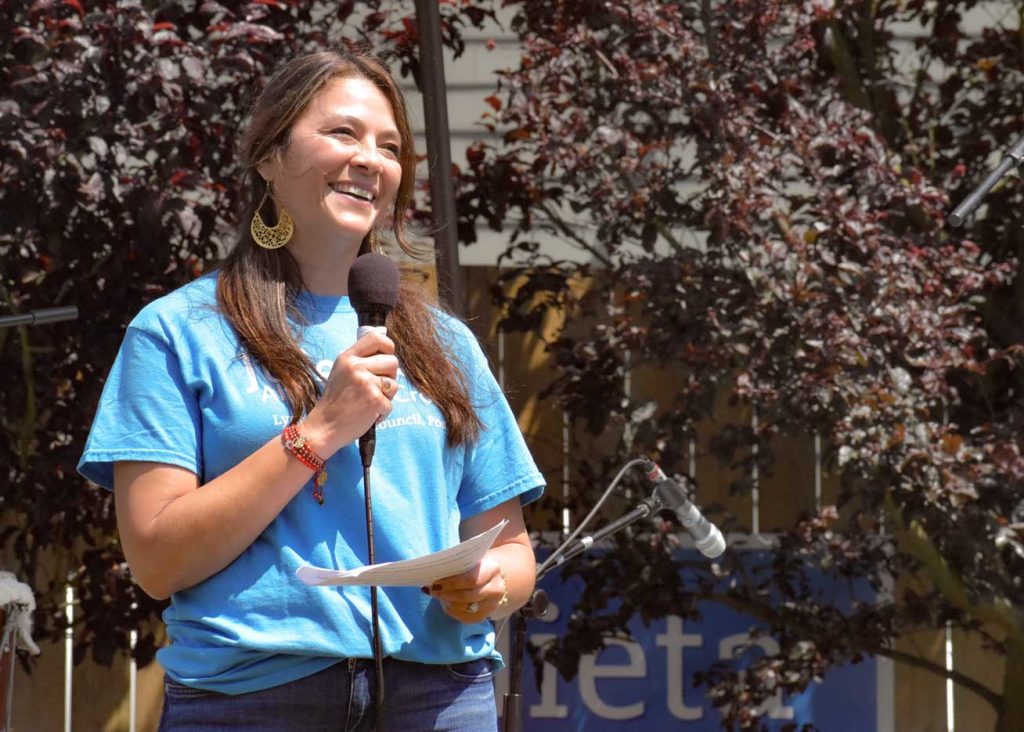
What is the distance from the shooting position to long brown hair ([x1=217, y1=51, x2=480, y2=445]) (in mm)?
1965

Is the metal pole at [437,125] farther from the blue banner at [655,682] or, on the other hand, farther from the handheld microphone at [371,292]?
the handheld microphone at [371,292]

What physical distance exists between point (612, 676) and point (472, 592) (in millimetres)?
3302

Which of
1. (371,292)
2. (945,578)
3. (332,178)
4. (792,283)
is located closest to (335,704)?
(371,292)

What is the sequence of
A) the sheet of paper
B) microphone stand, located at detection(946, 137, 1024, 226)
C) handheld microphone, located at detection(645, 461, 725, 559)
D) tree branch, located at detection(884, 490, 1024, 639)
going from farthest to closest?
tree branch, located at detection(884, 490, 1024, 639) → handheld microphone, located at detection(645, 461, 725, 559) → microphone stand, located at detection(946, 137, 1024, 226) → the sheet of paper

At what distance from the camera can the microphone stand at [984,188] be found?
10.2 ft

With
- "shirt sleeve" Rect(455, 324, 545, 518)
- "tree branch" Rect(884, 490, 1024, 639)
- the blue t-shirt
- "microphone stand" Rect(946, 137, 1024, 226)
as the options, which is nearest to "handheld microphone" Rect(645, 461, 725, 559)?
"microphone stand" Rect(946, 137, 1024, 226)

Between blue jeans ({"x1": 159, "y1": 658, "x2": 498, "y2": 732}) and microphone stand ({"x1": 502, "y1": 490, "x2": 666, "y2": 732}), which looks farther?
microphone stand ({"x1": 502, "y1": 490, "x2": 666, "y2": 732})

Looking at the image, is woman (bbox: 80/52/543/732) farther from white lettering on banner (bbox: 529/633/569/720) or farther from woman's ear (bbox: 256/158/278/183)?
white lettering on banner (bbox: 529/633/569/720)

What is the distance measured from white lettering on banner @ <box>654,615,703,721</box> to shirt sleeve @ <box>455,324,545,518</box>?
118 inches

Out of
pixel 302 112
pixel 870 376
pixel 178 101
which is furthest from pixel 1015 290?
pixel 302 112

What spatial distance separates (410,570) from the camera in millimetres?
1766

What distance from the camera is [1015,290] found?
483cm

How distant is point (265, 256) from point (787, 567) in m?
2.88

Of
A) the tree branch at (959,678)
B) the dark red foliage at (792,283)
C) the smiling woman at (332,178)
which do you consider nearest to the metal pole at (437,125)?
the dark red foliage at (792,283)
